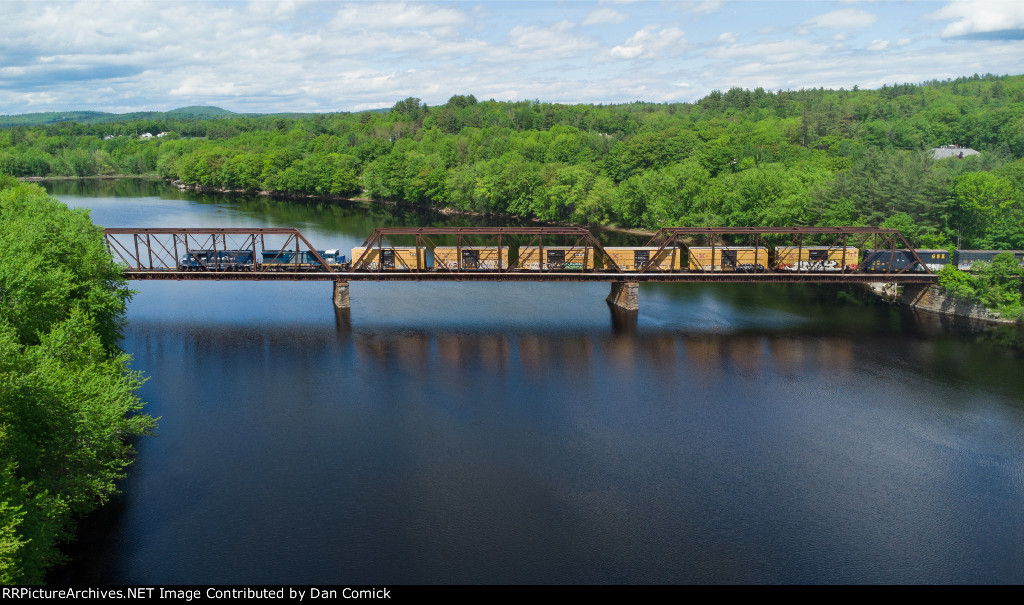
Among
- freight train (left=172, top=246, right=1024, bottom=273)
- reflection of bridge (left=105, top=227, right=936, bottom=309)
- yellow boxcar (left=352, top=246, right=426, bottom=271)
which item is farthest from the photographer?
freight train (left=172, top=246, right=1024, bottom=273)

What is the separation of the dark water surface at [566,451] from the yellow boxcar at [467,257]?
5495 mm

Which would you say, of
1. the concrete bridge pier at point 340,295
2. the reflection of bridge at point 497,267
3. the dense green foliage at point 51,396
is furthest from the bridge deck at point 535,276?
the dense green foliage at point 51,396

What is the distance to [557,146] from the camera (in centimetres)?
16200

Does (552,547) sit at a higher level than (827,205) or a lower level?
lower

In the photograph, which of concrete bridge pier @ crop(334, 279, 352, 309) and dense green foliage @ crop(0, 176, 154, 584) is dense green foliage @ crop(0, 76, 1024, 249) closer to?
concrete bridge pier @ crop(334, 279, 352, 309)

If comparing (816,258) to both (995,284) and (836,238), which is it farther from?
(995,284)

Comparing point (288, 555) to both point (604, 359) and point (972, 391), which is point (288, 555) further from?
point (972, 391)

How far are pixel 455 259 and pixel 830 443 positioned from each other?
44.1 metres

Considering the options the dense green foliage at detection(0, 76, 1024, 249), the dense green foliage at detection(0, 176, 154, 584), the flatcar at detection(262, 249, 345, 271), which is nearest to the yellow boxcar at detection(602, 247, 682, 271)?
the flatcar at detection(262, 249, 345, 271)

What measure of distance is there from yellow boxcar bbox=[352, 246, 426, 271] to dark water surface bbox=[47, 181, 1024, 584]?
503cm

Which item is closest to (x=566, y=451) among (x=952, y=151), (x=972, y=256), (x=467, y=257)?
(x=467, y=257)

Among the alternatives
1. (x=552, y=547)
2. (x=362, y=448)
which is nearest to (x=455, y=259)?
(x=362, y=448)

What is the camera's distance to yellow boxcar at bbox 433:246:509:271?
72.8 metres

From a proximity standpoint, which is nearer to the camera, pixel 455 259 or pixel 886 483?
pixel 886 483
